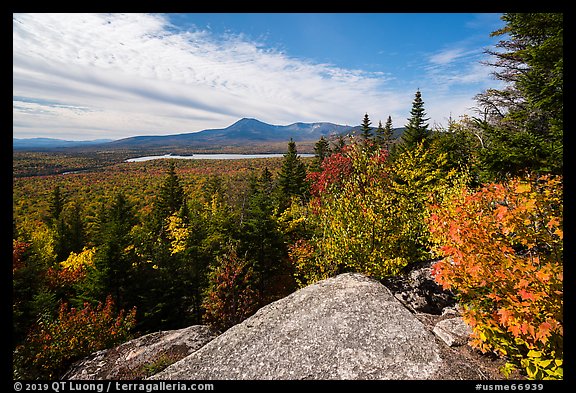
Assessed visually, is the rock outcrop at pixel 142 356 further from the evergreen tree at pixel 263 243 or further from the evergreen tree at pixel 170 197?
the evergreen tree at pixel 170 197

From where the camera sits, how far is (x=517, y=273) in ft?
15.0

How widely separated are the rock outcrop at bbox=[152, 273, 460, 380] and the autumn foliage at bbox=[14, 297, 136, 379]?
8265 mm

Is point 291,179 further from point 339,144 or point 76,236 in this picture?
point 76,236

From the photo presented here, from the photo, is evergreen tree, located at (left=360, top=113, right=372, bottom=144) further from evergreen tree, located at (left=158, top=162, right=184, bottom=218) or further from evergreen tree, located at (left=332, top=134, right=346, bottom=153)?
evergreen tree, located at (left=158, top=162, right=184, bottom=218)

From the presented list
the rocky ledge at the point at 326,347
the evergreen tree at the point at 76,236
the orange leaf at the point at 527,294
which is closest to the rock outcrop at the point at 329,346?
the rocky ledge at the point at 326,347

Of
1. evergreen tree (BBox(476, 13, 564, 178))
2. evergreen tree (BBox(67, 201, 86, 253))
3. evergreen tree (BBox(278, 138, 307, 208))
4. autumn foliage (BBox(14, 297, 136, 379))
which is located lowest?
evergreen tree (BBox(67, 201, 86, 253))

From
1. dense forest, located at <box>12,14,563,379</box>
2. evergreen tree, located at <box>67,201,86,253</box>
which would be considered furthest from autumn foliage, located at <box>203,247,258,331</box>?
evergreen tree, located at <box>67,201,86,253</box>

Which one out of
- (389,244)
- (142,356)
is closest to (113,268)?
(142,356)

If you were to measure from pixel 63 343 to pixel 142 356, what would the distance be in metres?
5.98

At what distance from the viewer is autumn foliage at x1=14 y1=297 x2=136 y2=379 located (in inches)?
463

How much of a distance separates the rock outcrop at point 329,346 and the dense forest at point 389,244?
5.23 feet

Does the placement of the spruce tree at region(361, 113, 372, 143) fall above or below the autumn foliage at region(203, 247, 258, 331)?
above
